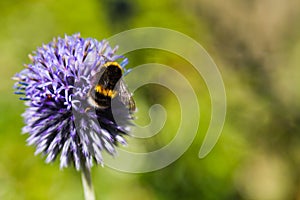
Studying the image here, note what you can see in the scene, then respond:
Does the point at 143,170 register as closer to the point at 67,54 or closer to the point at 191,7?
the point at 67,54

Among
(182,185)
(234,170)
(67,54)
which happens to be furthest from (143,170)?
(67,54)

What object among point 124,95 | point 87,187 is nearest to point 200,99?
point 124,95

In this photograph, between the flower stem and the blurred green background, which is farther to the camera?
the blurred green background

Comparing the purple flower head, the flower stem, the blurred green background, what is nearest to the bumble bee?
the purple flower head

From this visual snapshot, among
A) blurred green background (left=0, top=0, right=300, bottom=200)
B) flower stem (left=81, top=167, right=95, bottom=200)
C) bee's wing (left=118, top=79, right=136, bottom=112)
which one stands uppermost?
blurred green background (left=0, top=0, right=300, bottom=200)

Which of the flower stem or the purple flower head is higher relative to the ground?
the purple flower head

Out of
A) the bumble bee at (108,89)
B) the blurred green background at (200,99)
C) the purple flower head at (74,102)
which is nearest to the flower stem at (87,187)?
the purple flower head at (74,102)

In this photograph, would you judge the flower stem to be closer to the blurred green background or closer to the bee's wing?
the bee's wing

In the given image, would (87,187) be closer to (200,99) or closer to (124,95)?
(124,95)
